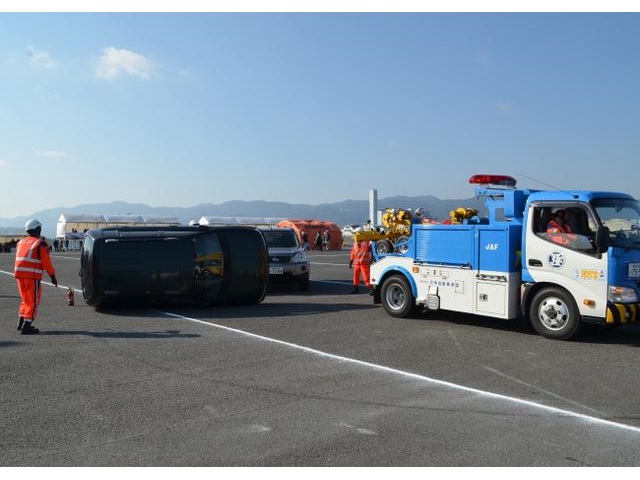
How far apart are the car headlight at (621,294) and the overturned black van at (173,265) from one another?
6970 mm

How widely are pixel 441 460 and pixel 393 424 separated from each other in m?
0.90

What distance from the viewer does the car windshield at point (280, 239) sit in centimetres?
1677

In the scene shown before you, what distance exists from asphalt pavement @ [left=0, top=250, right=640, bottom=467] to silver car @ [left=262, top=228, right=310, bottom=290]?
17.0 ft

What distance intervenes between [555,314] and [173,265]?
24.1 feet

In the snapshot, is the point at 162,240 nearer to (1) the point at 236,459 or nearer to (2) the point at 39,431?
(2) the point at 39,431

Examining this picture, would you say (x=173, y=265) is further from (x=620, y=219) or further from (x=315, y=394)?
(x=620, y=219)

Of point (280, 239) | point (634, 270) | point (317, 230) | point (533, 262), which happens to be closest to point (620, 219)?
point (634, 270)

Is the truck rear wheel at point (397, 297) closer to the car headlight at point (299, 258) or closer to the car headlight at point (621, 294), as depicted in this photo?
the car headlight at point (621, 294)

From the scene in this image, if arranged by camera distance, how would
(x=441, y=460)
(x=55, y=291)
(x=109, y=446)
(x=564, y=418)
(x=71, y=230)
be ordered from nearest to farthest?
1. (x=441, y=460)
2. (x=109, y=446)
3. (x=564, y=418)
4. (x=55, y=291)
5. (x=71, y=230)

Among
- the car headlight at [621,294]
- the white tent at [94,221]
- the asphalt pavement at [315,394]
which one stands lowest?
the asphalt pavement at [315,394]

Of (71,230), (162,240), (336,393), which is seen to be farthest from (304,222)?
(336,393)

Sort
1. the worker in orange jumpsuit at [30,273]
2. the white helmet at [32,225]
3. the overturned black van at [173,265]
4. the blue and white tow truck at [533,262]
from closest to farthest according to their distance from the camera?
the blue and white tow truck at [533,262]
the worker in orange jumpsuit at [30,273]
the white helmet at [32,225]
the overturned black van at [173,265]

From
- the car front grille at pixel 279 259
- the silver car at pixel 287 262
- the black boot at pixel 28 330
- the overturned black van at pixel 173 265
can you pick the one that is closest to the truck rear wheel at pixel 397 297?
the overturned black van at pixel 173 265

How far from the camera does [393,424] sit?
528 cm
